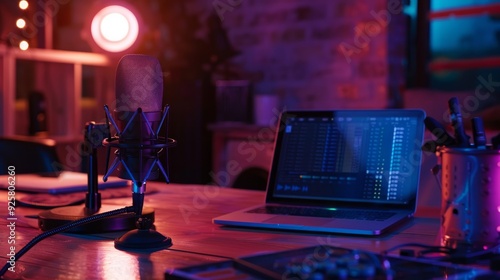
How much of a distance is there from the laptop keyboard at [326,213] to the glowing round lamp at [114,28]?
2.60 ft

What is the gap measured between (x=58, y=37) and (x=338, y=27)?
1.68 m

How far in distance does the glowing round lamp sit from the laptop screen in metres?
0.65

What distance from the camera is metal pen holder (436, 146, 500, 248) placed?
0.93m

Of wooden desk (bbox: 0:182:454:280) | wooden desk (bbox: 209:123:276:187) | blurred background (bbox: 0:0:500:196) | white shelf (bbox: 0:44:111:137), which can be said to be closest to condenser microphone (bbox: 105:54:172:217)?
wooden desk (bbox: 0:182:454:280)

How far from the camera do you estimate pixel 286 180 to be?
1.37 meters

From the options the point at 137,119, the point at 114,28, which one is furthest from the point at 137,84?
the point at 114,28

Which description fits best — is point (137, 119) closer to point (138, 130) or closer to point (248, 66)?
point (138, 130)

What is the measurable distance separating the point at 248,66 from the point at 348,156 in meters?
2.55

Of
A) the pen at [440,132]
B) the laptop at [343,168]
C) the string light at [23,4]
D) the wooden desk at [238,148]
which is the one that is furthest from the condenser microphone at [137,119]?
the wooden desk at [238,148]

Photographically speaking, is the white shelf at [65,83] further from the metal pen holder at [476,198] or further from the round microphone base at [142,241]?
the metal pen holder at [476,198]

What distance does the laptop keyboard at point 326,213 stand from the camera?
45.9 inches

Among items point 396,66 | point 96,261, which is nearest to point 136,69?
point 96,261

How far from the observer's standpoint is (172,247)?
38.8 inches

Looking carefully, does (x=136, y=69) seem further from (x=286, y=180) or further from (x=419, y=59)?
(x=419, y=59)
